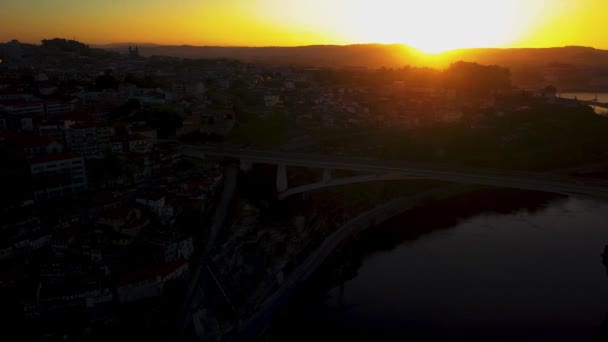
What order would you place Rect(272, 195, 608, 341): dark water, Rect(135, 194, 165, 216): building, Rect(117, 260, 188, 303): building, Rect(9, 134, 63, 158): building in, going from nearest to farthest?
Rect(117, 260, 188, 303): building, Rect(272, 195, 608, 341): dark water, Rect(135, 194, 165, 216): building, Rect(9, 134, 63, 158): building

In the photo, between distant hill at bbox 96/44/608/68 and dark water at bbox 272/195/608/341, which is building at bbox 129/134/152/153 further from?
distant hill at bbox 96/44/608/68

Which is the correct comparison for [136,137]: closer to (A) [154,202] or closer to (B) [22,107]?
(A) [154,202]

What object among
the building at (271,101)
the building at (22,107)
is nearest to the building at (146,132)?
the building at (22,107)

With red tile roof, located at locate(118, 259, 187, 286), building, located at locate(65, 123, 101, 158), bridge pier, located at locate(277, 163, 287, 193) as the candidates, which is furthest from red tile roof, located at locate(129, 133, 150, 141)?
red tile roof, located at locate(118, 259, 187, 286)

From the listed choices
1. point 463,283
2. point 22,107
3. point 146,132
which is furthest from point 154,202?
point 22,107

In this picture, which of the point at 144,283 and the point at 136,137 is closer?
the point at 144,283

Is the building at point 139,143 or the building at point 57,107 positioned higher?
the building at point 57,107

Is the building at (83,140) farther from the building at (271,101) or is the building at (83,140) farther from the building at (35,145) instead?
the building at (271,101)
